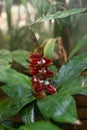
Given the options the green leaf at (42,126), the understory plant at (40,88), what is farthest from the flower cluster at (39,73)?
→ the green leaf at (42,126)

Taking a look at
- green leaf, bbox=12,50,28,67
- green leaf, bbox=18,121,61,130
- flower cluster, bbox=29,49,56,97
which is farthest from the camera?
green leaf, bbox=12,50,28,67

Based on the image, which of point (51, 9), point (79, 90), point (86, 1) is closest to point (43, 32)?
point (86, 1)

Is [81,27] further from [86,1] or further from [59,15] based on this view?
[59,15]

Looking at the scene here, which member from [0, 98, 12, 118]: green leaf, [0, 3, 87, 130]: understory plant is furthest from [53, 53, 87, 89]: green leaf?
[0, 98, 12, 118]: green leaf

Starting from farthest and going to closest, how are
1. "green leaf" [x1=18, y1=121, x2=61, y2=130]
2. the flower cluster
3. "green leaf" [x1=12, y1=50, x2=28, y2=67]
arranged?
1. "green leaf" [x1=12, y1=50, x2=28, y2=67]
2. the flower cluster
3. "green leaf" [x1=18, y1=121, x2=61, y2=130]

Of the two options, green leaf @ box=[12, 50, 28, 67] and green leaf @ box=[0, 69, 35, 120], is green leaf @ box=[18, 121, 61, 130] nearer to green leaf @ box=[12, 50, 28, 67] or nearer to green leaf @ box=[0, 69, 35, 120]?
green leaf @ box=[0, 69, 35, 120]

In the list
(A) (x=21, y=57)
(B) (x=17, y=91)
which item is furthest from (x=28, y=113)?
(A) (x=21, y=57)

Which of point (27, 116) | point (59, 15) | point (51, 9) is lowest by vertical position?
point (27, 116)
